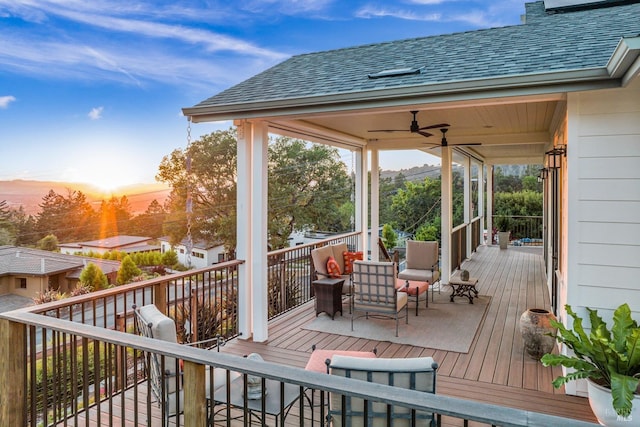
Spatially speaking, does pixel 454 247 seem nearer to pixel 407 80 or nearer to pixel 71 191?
pixel 407 80

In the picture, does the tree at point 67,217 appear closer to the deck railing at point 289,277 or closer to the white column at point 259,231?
the deck railing at point 289,277

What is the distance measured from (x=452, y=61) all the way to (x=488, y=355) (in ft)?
10.8

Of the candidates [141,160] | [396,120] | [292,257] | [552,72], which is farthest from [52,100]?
[552,72]

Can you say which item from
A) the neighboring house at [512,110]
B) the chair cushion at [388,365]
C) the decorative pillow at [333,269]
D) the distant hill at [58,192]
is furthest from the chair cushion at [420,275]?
the distant hill at [58,192]

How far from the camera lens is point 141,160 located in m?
16.1

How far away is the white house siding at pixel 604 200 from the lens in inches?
143

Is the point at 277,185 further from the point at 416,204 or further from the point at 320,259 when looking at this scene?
the point at 320,259

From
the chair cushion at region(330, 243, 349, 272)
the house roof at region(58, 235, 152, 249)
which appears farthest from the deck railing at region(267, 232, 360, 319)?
the house roof at region(58, 235, 152, 249)

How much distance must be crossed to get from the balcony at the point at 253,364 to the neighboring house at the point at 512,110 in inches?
20.2

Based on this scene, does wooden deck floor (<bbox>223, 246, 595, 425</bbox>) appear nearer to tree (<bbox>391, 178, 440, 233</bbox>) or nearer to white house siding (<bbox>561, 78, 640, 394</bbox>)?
white house siding (<bbox>561, 78, 640, 394</bbox>)

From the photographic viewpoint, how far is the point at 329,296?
615 cm

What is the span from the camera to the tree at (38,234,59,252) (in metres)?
8.04

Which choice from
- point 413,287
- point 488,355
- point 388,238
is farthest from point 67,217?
point 488,355

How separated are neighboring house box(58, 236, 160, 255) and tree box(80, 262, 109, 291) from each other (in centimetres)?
77
